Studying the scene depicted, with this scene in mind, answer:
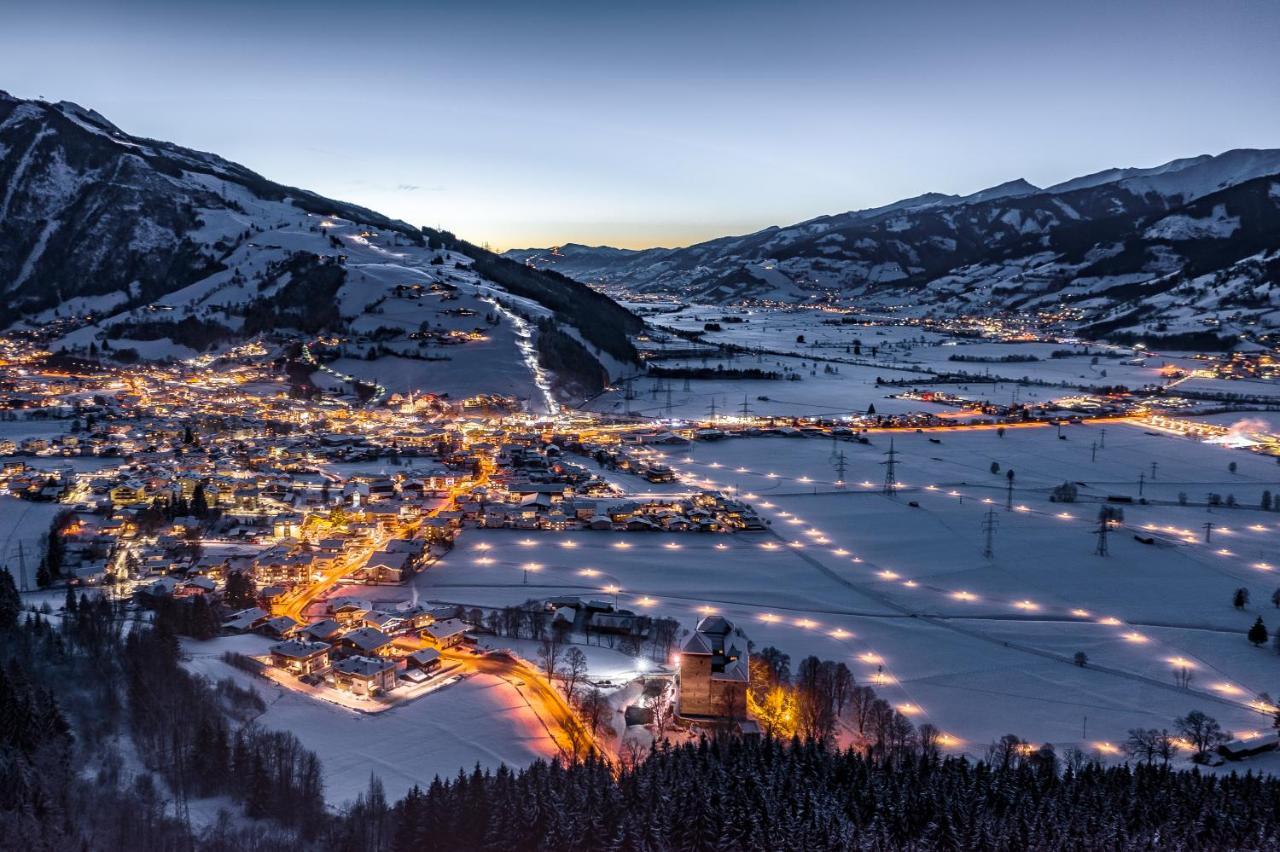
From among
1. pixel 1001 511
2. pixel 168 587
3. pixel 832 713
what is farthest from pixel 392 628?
pixel 1001 511

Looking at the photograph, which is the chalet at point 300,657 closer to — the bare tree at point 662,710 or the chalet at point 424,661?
the chalet at point 424,661

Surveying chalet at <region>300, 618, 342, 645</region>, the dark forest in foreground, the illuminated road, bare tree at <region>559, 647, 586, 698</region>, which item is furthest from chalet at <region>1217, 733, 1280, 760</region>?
chalet at <region>300, 618, 342, 645</region>

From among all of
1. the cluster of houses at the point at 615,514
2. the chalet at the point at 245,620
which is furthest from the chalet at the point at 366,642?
the cluster of houses at the point at 615,514

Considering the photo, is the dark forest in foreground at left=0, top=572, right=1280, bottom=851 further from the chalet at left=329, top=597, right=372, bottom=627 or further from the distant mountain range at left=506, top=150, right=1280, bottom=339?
the distant mountain range at left=506, top=150, right=1280, bottom=339

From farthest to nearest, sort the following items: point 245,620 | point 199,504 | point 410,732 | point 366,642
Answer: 1. point 199,504
2. point 245,620
3. point 366,642
4. point 410,732

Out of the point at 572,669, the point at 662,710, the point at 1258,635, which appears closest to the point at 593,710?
the point at 662,710

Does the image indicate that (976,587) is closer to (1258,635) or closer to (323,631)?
(1258,635)
